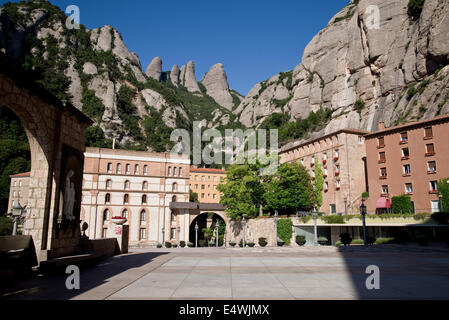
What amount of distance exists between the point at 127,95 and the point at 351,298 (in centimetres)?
12643

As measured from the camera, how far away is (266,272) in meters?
12.1

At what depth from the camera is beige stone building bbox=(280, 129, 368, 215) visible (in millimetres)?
53497

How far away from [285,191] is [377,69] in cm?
4050

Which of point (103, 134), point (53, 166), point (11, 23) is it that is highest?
point (11, 23)

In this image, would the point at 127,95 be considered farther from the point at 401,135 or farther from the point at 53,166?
the point at 53,166

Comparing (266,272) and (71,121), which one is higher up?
(71,121)

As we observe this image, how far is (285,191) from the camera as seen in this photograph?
51875 mm

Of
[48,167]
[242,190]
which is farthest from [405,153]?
[48,167]

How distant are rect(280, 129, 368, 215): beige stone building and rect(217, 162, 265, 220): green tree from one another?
1313cm

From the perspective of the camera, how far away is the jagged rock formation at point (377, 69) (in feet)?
173

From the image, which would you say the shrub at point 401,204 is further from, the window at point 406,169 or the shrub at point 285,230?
the shrub at point 285,230

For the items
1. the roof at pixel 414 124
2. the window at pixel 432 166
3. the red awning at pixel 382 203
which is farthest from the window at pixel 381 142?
the red awning at pixel 382 203

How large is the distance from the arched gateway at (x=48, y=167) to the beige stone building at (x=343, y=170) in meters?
46.8

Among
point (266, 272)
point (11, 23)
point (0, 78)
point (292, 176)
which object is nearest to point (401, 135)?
point (292, 176)
